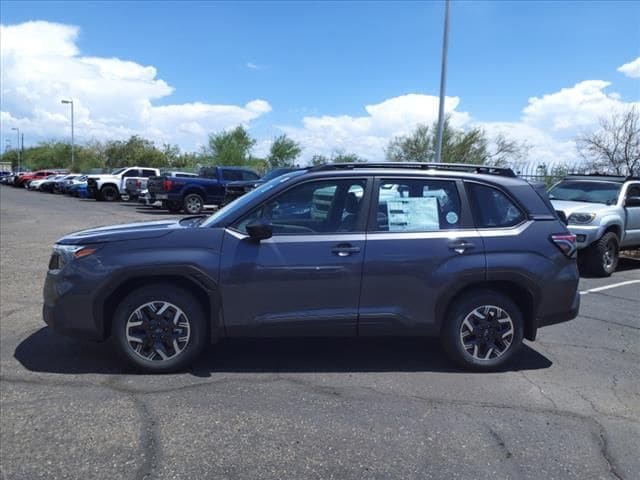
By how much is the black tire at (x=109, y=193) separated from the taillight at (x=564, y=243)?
2957cm

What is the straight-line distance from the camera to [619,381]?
15.7ft

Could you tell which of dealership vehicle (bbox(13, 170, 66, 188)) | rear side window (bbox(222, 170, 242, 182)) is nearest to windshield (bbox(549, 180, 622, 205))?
rear side window (bbox(222, 170, 242, 182))

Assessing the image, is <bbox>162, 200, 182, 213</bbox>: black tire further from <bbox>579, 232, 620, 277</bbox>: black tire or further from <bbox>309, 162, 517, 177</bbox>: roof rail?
<bbox>309, 162, 517, 177</bbox>: roof rail

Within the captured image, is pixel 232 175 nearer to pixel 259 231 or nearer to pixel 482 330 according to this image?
pixel 259 231

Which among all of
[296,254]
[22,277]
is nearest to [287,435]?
[296,254]

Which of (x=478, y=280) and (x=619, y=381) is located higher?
(x=478, y=280)

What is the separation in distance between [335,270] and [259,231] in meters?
0.70

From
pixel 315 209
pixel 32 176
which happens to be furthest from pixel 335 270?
pixel 32 176

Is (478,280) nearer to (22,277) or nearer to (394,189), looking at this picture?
(394,189)

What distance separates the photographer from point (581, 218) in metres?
9.94

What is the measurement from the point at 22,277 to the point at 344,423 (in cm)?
653

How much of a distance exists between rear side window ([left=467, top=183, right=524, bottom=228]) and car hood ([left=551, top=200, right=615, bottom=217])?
5831mm

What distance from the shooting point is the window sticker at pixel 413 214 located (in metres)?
4.77

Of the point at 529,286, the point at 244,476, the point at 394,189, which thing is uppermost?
the point at 394,189
